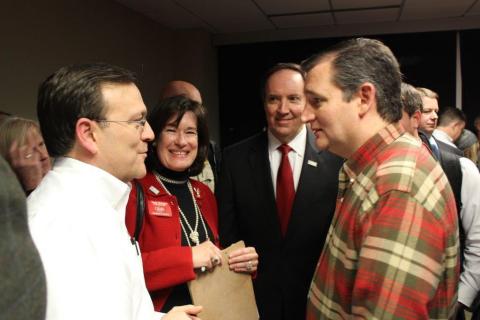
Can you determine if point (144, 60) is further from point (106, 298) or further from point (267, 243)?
point (106, 298)

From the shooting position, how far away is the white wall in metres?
3.03

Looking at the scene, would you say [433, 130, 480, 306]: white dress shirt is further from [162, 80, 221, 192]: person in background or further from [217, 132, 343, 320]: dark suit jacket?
[162, 80, 221, 192]: person in background

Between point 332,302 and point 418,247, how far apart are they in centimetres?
28

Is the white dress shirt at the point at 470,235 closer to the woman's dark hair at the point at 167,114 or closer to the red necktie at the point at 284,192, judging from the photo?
the red necktie at the point at 284,192

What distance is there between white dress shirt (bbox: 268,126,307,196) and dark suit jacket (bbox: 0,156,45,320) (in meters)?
1.34

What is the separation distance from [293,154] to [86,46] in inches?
105

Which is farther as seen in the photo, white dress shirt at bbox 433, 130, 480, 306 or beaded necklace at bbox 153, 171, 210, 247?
white dress shirt at bbox 433, 130, 480, 306

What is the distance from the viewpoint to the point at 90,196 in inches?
38.9

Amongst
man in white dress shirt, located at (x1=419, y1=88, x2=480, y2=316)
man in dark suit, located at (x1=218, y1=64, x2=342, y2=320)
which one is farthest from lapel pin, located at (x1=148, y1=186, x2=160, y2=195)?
man in white dress shirt, located at (x1=419, y1=88, x2=480, y2=316)

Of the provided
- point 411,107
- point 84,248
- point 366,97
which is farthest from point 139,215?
point 411,107

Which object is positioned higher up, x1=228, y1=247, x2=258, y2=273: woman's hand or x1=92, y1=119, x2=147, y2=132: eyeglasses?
x1=92, y1=119, x2=147, y2=132: eyeglasses

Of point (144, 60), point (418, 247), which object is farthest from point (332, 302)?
point (144, 60)

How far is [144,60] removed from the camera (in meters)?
4.84

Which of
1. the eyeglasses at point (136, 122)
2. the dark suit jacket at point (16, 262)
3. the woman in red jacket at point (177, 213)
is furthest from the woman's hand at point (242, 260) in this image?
the dark suit jacket at point (16, 262)
